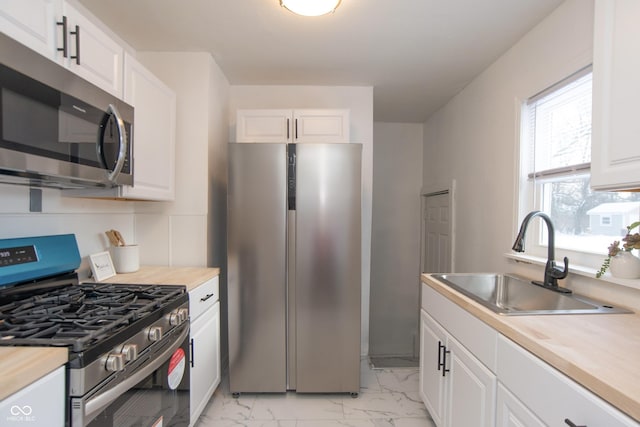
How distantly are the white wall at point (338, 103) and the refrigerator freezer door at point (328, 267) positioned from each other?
2.19ft

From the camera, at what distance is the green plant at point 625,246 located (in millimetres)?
1210

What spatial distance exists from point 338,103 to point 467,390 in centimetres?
236

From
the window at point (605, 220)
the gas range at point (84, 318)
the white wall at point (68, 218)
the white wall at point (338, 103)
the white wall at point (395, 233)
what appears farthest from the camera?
the white wall at point (395, 233)

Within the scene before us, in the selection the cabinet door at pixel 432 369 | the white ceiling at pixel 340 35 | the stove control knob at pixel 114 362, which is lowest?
the cabinet door at pixel 432 369

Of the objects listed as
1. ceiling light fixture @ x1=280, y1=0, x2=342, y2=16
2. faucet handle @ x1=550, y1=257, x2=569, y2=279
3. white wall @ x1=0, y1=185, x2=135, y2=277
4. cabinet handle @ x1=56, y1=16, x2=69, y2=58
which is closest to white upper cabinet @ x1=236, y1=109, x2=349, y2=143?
ceiling light fixture @ x1=280, y1=0, x2=342, y2=16

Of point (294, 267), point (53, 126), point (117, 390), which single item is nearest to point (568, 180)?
point (294, 267)

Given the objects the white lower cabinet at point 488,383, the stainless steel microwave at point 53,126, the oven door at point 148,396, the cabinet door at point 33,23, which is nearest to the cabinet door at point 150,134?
the stainless steel microwave at point 53,126

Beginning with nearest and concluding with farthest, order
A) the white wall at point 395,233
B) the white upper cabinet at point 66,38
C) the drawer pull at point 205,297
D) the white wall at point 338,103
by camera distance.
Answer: the white upper cabinet at point 66,38 < the drawer pull at point 205,297 < the white wall at point 338,103 < the white wall at point 395,233

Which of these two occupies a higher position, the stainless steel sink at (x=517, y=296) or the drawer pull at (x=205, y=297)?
the stainless steel sink at (x=517, y=296)

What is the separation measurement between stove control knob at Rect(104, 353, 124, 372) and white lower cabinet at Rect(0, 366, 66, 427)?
0.42 feet

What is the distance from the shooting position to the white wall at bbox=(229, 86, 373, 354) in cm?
280

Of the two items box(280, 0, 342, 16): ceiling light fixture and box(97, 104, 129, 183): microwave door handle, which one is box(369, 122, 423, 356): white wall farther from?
box(97, 104, 129, 183): microwave door handle

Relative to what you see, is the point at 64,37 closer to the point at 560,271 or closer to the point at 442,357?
the point at 442,357

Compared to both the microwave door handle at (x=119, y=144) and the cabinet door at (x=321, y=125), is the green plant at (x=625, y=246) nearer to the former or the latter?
the cabinet door at (x=321, y=125)
